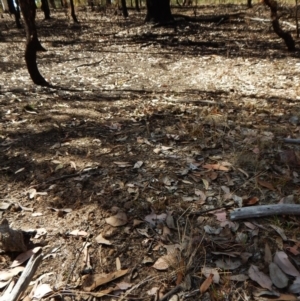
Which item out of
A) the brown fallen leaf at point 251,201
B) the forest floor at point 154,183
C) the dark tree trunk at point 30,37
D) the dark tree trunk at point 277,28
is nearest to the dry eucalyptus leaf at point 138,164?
the forest floor at point 154,183

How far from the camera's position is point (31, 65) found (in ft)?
18.6

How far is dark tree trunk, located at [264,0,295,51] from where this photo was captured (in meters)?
6.23

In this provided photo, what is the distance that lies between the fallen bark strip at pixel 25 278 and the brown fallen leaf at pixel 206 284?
3.25ft

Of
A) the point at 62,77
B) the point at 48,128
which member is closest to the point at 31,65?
the point at 62,77

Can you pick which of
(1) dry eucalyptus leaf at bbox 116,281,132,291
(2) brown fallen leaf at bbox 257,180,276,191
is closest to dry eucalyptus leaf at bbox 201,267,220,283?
(1) dry eucalyptus leaf at bbox 116,281,132,291

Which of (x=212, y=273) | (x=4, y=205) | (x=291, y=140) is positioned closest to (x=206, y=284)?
(x=212, y=273)

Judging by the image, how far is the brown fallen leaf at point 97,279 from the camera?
188 cm

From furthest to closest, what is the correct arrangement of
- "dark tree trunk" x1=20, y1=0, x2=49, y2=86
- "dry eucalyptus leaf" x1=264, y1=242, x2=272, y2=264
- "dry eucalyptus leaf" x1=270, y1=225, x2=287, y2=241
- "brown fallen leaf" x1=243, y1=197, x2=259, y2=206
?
"dark tree trunk" x1=20, y1=0, x2=49, y2=86 < "brown fallen leaf" x1=243, y1=197, x2=259, y2=206 < "dry eucalyptus leaf" x1=270, y1=225, x2=287, y2=241 < "dry eucalyptus leaf" x1=264, y1=242, x2=272, y2=264

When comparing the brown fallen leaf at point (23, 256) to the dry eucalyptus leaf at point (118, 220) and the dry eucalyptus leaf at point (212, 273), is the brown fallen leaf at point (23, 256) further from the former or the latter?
the dry eucalyptus leaf at point (212, 273)

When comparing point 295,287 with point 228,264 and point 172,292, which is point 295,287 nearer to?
point 228,264

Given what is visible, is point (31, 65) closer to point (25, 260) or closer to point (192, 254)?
point (25, 260)

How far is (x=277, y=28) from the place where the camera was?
6754mm

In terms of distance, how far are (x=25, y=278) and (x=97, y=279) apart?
0.41 meters

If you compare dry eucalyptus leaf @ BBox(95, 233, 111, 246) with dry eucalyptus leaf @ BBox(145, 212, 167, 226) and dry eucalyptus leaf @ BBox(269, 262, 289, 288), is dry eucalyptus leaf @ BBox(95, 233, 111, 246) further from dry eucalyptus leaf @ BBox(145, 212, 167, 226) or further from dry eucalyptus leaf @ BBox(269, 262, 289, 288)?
dry eucalyptus leaf @ BBox(269, 262, 289, 288)
